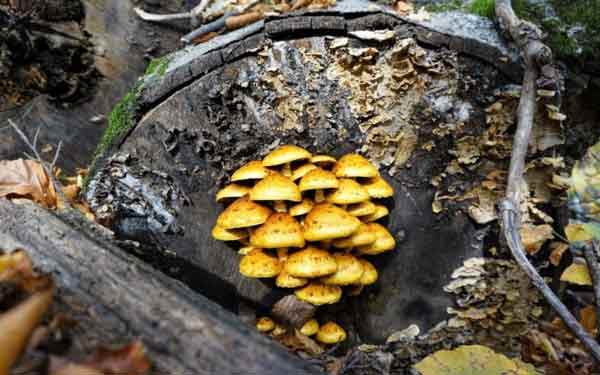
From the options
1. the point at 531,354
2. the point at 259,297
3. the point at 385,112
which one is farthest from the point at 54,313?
the point at 531,354

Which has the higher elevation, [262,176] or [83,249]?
[262,176]

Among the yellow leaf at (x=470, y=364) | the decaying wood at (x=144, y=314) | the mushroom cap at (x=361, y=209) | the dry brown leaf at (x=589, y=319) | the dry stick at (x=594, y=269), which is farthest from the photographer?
the dry brown leaf at (x=589, y=319)

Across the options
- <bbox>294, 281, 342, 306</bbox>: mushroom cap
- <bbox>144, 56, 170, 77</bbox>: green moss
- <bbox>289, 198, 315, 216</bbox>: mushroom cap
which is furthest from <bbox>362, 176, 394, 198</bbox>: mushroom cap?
<bbox>144, 56, 170, 77</bbox>: green moss

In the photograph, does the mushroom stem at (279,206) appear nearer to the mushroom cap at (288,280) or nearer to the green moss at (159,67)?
the mushroom cap at (288,280)

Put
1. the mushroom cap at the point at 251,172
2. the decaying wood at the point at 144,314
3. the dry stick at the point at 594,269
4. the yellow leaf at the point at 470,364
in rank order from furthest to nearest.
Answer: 1. the mushroom cap at the point at 251,172
2. the dry stick at the point at 594,269
3. the yellow leaf at the point at 470,364
4. the decaying wood at the point at 144,314

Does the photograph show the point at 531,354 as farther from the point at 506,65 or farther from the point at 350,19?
the point at 350,19

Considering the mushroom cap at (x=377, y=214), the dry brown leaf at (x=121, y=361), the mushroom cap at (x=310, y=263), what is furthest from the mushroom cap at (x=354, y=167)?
the dry brown leaf at (x=121, y=361)
